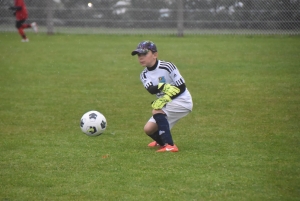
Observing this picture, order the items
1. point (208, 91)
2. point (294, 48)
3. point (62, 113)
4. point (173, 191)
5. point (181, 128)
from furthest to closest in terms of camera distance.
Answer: point (294, 48) < point (208, 91) < point (62, 113) < point (181, 128) < point (173, 191)

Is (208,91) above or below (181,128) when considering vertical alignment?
above

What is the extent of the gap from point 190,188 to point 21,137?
3.12 meters

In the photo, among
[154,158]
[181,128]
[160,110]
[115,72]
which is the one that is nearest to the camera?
[154,158]

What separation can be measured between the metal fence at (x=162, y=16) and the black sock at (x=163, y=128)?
12257mm

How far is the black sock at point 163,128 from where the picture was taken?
20.5 feet

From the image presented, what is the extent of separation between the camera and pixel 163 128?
6.28 meters

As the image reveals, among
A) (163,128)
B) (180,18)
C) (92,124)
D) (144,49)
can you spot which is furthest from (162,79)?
(180,18)

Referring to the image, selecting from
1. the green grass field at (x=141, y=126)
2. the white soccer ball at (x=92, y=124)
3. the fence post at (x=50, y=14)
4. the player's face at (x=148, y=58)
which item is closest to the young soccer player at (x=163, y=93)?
the player's face at (x=148, y=58)

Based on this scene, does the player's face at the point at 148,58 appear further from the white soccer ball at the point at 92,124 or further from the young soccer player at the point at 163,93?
the white soccer ball at the point at 92,124

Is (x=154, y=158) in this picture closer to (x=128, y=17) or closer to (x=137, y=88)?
(x=137, y=88)

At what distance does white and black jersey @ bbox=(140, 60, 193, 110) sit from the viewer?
20.8ft

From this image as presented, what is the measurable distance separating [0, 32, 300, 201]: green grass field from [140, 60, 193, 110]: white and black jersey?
587 millimetres

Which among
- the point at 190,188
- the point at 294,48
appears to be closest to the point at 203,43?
the point at 294,48

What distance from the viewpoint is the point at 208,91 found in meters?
10.5
